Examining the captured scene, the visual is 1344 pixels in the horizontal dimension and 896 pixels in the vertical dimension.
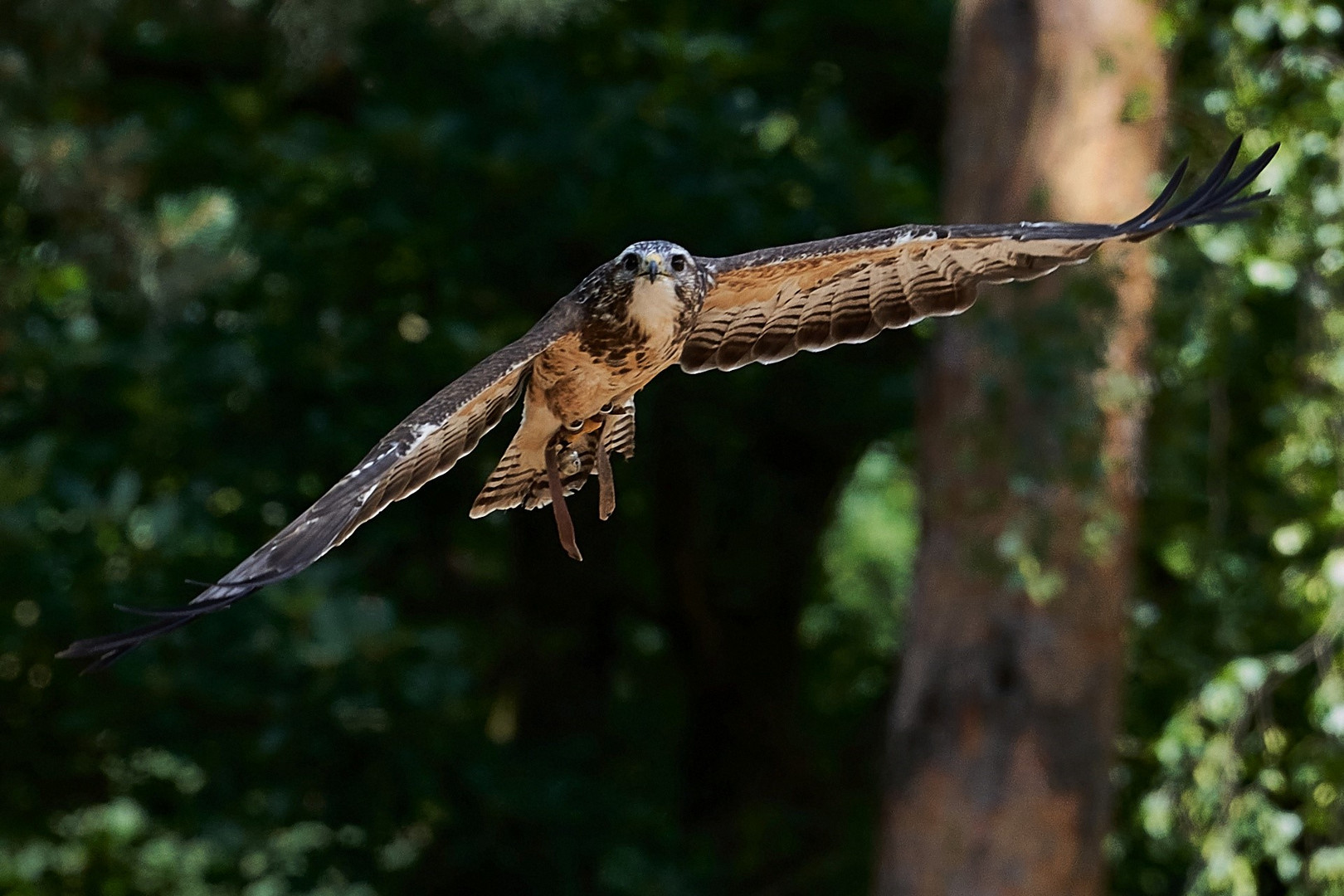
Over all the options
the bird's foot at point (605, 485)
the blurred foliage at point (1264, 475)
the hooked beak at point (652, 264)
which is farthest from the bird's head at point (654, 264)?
the blurred foliage at point (1264, 475)

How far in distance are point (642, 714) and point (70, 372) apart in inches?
165

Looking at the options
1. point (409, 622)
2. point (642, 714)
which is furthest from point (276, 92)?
point (642, 714)

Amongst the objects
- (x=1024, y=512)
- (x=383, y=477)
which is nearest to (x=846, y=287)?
(x=383, y=477)

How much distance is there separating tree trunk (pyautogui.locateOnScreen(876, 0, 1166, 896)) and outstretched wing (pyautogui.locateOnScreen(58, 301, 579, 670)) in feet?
8.84

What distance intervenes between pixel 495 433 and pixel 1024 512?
89.5 inches

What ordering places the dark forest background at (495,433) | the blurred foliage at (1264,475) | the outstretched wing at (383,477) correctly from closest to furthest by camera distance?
the outstretched wing at (383,477), the blurred foliage at (1264,475), the dark forest background at (495,433)

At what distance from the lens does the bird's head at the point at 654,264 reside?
11.2 ft

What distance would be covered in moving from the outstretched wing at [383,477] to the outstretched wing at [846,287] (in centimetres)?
56

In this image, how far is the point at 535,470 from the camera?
12.5 feet

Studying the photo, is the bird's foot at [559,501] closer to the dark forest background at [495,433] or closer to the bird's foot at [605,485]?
the bird's foot at [605,485]

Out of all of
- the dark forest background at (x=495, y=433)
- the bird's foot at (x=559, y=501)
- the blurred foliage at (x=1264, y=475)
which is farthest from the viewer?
the dark forest background at (x=495, y=433)

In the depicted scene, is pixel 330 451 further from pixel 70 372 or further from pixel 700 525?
pixel 700 525

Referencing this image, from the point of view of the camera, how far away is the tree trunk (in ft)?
19.5

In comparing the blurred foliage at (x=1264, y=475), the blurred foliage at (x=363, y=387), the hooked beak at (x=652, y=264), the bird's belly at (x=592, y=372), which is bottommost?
the blurred foliage at (x=1264, y=475)
